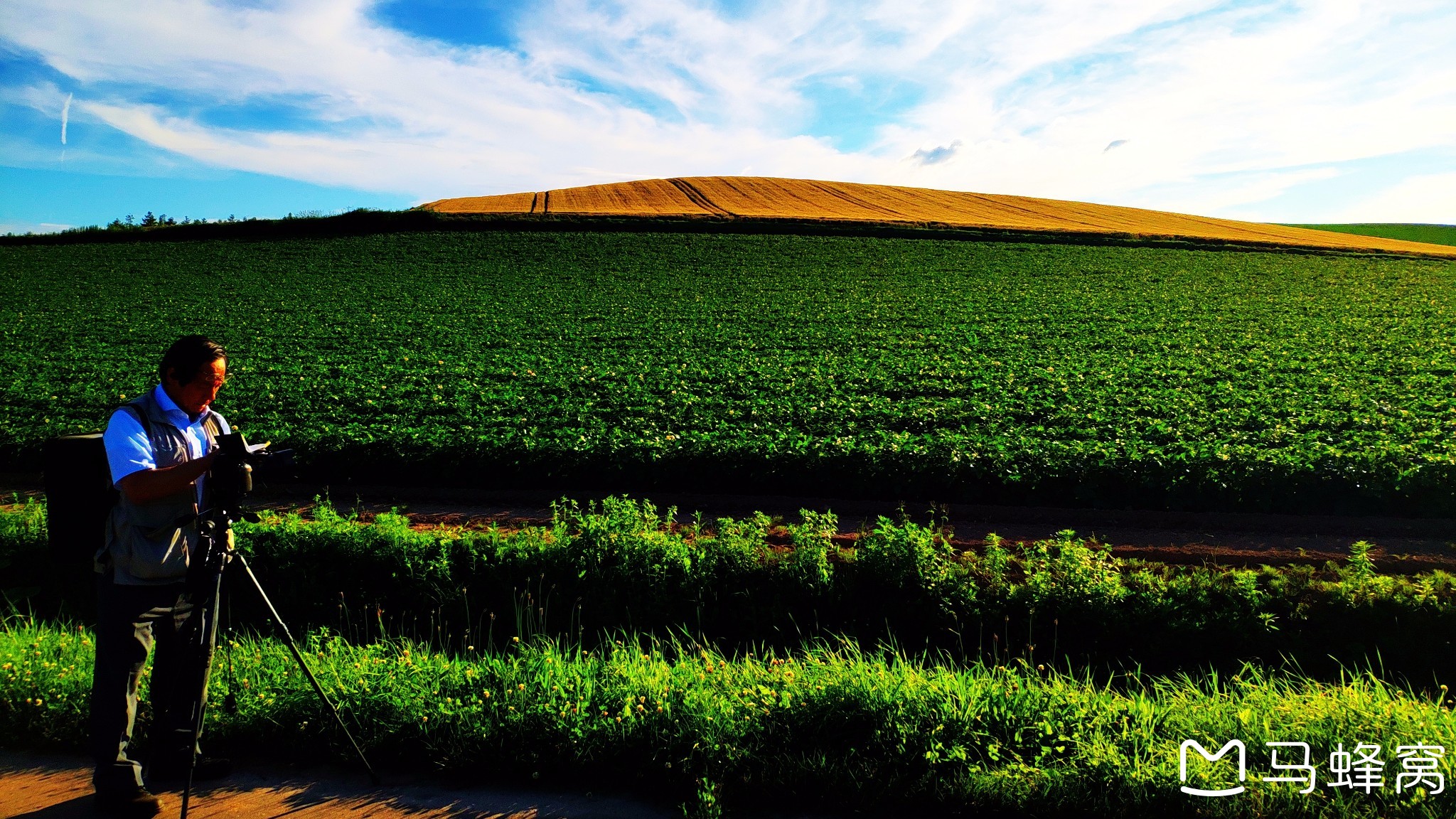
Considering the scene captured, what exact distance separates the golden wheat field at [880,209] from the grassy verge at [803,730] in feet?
128

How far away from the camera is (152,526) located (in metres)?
3.64

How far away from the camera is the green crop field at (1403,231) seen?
6694 centimetres

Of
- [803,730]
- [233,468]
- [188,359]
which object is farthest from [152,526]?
[803,730]

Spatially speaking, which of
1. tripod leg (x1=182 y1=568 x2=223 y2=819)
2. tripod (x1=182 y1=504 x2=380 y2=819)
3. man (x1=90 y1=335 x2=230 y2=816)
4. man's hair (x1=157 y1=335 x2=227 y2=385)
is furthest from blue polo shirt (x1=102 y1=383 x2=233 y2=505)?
tripod leg (x1=182 y1=568 x2=223 y2=819)

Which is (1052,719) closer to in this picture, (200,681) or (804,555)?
(804,555)

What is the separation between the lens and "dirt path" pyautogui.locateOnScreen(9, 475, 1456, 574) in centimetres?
845

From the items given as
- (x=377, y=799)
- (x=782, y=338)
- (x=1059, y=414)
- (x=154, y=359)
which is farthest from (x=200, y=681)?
(x=154, y=359)

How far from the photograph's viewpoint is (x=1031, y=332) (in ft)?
65.0

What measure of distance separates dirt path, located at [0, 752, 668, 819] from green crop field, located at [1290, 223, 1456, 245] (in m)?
82.4

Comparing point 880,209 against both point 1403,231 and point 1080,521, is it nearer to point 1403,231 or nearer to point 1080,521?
point 1080,521

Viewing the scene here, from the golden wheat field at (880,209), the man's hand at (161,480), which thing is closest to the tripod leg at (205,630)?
the man's hand at (161,480)

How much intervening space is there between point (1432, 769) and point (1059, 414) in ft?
30.3

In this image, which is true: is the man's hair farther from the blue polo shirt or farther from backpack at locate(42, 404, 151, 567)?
backpack at locate(42, 404, 151, 567)

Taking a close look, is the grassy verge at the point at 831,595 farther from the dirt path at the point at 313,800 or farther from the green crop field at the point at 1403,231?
the green crop field at the point at 1403,231
